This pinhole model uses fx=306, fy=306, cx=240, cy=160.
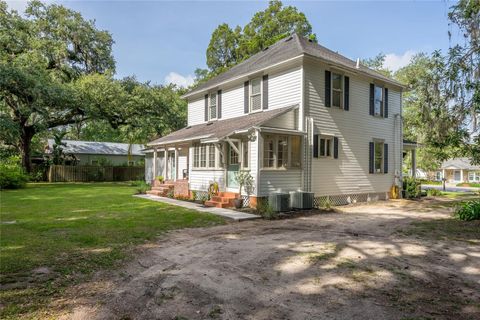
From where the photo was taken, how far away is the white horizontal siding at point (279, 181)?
11387 mm

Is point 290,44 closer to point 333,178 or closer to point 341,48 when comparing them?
point 333,178

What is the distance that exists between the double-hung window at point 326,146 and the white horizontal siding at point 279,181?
58.6 inches

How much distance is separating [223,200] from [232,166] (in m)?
1.55

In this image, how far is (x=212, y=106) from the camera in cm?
1702

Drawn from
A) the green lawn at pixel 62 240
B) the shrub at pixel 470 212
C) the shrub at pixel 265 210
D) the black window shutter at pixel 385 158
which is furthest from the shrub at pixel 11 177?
the shrub at pixel 470 212

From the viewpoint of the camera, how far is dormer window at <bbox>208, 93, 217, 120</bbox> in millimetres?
16797

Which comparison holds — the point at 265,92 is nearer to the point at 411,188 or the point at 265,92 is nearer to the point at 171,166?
the point at 171,166

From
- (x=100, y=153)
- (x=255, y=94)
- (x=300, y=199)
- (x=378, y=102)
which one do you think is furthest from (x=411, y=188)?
(x=100, y=153)

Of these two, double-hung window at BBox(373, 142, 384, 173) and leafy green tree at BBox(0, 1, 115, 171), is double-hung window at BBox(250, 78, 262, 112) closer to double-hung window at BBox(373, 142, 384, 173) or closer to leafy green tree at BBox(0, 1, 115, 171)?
double-hung window at BBox(373, 142, 384, 173)

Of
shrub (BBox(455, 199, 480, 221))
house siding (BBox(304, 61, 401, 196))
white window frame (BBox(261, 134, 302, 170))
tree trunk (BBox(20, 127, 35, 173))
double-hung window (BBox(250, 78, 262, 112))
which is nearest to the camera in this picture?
shrub (BBox(455, 199, 480, 221))

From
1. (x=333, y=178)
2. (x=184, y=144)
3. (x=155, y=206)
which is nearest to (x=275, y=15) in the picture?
(x=184, y=144)

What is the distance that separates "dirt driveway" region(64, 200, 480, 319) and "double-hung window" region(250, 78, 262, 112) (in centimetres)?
781

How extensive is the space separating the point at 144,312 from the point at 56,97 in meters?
20.9

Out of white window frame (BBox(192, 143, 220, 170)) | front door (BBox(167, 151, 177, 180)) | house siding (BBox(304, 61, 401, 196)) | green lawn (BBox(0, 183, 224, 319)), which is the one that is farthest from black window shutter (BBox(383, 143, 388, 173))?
front door (BBox(167, 151, 177, 180))
